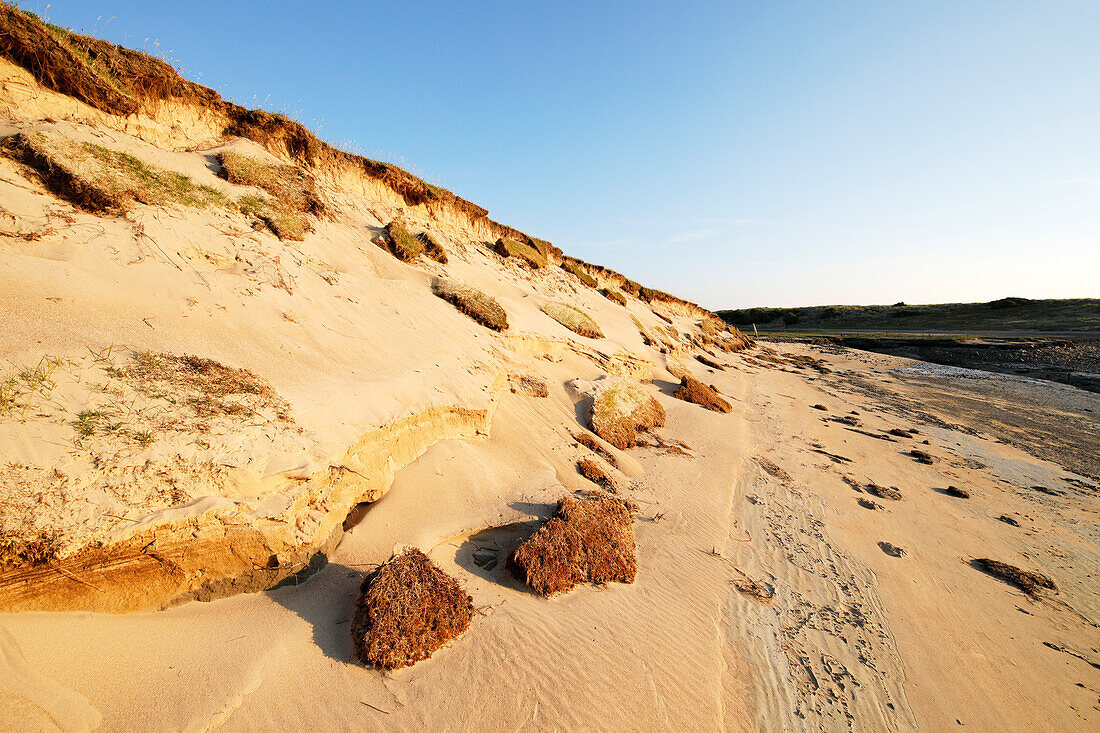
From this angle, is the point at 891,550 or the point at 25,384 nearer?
the point at 25,384

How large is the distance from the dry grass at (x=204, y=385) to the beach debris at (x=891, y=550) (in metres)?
8.29

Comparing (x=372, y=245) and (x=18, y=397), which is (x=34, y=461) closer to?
(x=18, y=397)

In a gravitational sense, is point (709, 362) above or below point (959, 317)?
below

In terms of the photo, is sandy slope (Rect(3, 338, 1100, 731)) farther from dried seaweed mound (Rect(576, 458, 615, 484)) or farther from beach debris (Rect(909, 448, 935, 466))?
beach debris (Rect(909, 448, 935, 466))


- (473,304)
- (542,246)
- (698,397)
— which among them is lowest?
(698,397)

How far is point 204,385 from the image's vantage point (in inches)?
156

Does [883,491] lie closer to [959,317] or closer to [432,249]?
[432,249]

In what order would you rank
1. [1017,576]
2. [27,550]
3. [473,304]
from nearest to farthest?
[27,550] → [1017,576] → [473,304]

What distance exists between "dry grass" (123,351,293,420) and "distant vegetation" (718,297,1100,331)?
5465 centimetres

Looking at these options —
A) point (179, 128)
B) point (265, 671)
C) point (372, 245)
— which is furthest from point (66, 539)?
point (179, 128)

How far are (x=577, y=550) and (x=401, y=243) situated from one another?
859cm

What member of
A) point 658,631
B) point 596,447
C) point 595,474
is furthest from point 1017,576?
point 596,447

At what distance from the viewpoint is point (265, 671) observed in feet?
9.14

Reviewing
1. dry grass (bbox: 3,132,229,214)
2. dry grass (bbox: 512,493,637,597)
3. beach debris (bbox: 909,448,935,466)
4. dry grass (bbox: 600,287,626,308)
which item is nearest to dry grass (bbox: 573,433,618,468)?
dry grass (bbox: 512,493,637,597)
